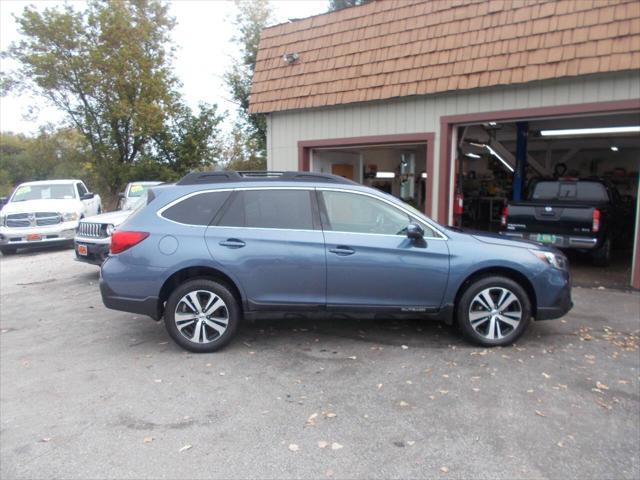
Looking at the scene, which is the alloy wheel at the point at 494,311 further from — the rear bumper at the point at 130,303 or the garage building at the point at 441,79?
the garage building at the point at 441,79

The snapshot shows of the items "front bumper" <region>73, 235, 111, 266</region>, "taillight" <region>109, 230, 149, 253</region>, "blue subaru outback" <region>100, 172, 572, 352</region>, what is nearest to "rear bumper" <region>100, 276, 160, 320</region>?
"blue subaru outback" <region>100, 172, 572, 352</region>

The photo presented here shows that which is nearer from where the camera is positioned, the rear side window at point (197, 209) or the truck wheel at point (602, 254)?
the rear side window at point (197, 209)

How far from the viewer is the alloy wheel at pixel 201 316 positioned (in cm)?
488

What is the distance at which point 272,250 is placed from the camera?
4.86 m

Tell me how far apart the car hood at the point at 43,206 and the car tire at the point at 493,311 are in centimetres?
1120

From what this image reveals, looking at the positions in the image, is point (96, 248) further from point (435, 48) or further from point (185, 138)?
point (185, 138)

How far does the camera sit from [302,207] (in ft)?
16.6

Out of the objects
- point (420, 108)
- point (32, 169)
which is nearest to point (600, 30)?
point (420, 108)

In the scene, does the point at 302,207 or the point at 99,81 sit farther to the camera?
the point at 99,81

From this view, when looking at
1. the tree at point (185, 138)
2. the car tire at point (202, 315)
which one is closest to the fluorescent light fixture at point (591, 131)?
the car tire at point (202, 315)

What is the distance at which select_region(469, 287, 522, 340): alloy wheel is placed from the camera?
4969 mm

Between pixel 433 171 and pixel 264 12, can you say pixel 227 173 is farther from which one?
pixel 264 12

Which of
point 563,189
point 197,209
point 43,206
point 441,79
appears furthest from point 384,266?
point 43,206

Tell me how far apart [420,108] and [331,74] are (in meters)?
1.97
